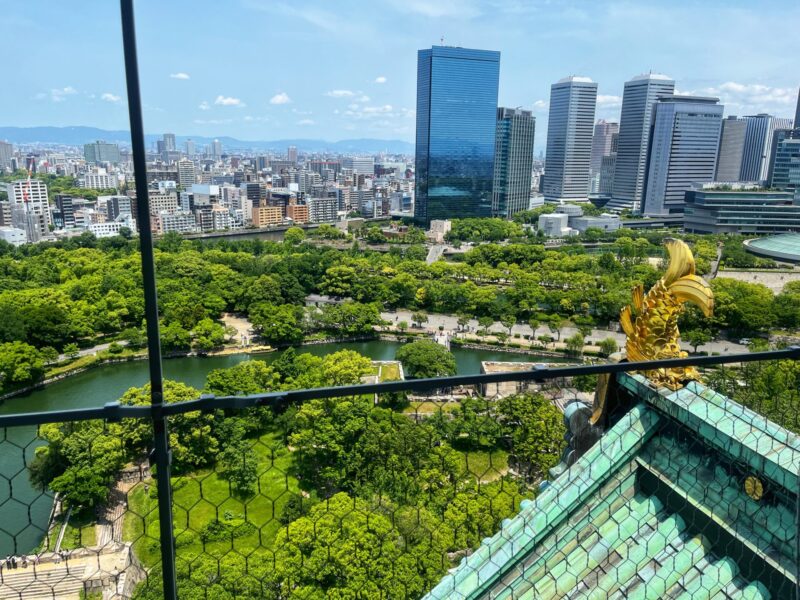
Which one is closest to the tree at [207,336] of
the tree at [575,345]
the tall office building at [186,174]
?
the tree at [575,345]

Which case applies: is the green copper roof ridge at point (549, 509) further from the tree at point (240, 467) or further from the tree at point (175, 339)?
the tree at point (175, 339)

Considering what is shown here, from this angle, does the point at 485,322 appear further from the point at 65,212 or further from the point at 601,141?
the point at 601,141

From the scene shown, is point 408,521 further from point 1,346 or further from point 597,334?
point 597,334

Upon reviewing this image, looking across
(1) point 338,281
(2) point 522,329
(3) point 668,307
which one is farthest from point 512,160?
(3) point 668,307

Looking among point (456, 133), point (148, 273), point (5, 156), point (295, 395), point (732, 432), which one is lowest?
point (732, 432)

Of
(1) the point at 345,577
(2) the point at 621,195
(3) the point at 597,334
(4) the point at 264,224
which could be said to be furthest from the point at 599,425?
(2) the point at 621,195

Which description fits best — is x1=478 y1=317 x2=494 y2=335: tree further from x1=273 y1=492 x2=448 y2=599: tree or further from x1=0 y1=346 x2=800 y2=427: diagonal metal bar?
x1=0 y1=346 x2=800 y2=427: diagonal metal bar

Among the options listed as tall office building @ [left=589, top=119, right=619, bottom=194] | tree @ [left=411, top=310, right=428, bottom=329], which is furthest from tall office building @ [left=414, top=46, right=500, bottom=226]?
tall office building @ [left=589, top=119, right=619, bottom=194]
